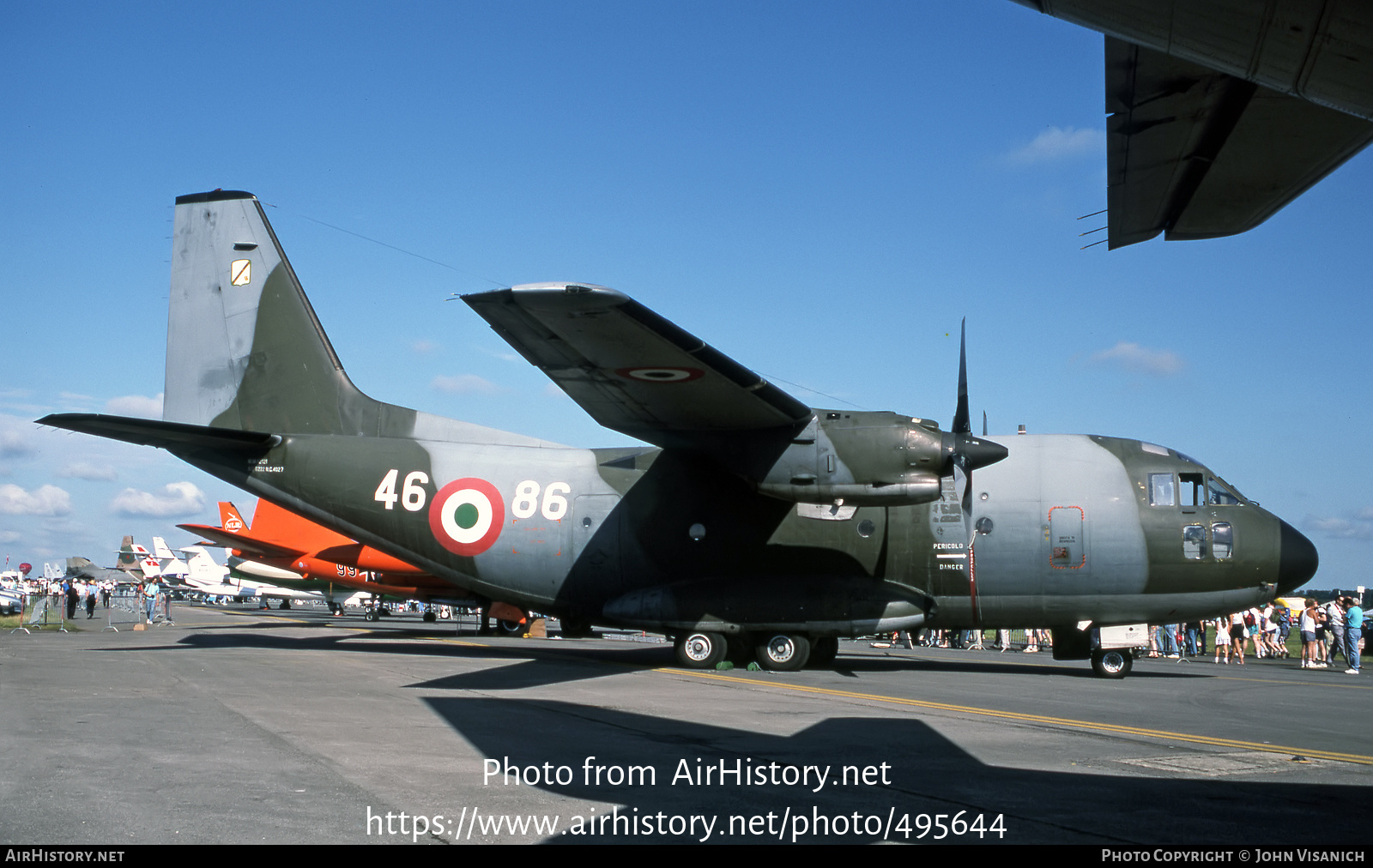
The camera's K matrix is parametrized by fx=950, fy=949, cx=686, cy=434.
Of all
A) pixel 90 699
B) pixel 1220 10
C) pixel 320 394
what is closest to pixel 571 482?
pixel 320 394

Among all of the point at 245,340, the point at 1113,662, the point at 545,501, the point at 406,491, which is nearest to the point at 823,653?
the point at 1113,662

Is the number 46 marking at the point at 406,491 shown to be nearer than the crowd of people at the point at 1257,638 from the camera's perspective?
Yes

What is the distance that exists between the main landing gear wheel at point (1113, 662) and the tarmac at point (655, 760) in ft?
6.04

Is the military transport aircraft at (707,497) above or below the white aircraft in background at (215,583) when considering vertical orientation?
above

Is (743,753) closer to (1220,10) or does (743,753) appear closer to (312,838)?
(312,838)

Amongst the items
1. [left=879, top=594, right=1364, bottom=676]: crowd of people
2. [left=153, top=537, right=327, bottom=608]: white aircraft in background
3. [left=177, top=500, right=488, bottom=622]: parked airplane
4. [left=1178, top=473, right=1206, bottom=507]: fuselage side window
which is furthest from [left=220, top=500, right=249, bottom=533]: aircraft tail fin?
[left=1178, top=473, right=1206, bottom=507]: fuselage side window

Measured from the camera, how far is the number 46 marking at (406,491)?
1739 centimetres

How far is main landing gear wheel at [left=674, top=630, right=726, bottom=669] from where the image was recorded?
54.2ft

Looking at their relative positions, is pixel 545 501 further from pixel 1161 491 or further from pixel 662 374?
pixel 1161 491

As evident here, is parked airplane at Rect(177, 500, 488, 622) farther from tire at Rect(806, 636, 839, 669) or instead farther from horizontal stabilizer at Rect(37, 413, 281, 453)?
tire at Rect(806, 636, 839, 669)

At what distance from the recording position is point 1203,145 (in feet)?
20.3

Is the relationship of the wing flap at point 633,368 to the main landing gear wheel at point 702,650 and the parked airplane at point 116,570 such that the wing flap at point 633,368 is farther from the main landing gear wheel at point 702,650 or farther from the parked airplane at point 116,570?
the parked airplane at point 116,570

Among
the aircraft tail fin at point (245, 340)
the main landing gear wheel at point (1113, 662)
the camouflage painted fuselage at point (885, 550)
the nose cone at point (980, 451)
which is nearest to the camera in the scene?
the nose cone at point (980, 451)

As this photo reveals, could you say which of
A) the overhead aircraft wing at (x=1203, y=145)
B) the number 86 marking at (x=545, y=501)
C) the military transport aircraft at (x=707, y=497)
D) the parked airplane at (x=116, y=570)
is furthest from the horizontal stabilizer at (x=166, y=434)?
the parked airplane at (x=116, y=570)
